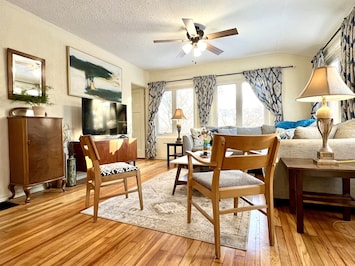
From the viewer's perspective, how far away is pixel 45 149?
2672 mm

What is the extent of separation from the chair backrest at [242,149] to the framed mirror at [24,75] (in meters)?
2.81

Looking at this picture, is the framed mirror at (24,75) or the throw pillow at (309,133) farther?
the framed mirror at (24,75)

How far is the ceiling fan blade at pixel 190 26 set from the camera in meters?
2.56

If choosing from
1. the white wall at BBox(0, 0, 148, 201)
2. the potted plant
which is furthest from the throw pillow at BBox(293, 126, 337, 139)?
the white wall at BBox(0, 0, 148, 201)

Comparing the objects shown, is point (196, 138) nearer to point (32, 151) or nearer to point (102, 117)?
point (102, 117)

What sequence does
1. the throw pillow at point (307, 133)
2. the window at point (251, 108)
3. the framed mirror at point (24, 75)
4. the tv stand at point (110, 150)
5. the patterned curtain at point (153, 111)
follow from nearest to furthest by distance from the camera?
1. the throw pillow at point (307, 133)
2. the framed mirror at point (24, 75)
3. the tv stand at point (110, 150)
4. the window at point (251, 108)
5. the patterned curtain at point (153, 111)

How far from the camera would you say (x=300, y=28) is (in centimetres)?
329

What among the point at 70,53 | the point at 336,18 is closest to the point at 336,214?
the point at 336,18

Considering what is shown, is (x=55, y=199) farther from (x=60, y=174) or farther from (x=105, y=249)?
(x=105, y=249)

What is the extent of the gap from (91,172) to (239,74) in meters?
4.23

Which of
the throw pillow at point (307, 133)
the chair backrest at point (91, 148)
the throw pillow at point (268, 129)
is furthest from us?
the throw pillow at point (268, 129)

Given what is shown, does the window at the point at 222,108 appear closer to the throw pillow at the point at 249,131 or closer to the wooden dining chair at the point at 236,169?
the throw pillow at the point at 249,131

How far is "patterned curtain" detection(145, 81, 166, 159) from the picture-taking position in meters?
5.66

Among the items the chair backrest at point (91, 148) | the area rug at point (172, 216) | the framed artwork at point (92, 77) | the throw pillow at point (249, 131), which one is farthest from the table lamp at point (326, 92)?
the framed artwork at point (92, 77)
